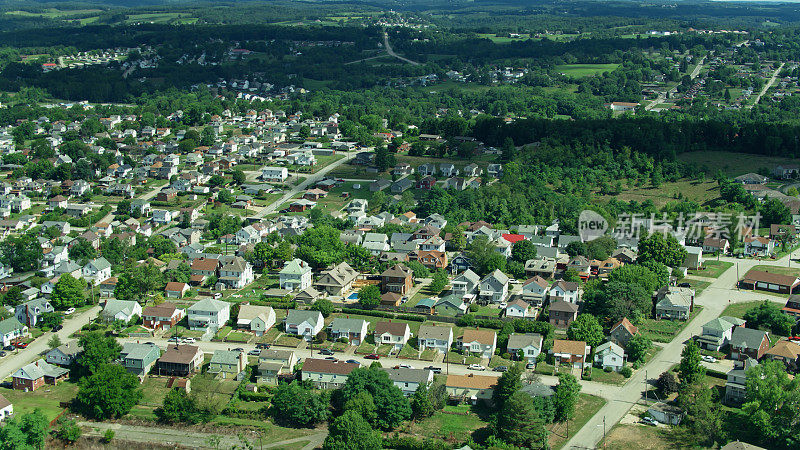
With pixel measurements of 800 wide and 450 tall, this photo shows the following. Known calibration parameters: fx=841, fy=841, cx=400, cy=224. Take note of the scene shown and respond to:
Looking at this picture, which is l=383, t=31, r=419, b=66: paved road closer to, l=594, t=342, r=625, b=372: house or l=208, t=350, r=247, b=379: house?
l=594, t=342, r=625, b=372: house

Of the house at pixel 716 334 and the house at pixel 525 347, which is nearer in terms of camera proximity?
the house at pixel 525 347

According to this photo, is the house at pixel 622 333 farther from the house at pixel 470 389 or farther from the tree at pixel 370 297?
the tree at pixel 370 297

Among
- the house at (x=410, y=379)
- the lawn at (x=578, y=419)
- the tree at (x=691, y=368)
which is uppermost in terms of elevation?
the tree at (x=691, y=368)

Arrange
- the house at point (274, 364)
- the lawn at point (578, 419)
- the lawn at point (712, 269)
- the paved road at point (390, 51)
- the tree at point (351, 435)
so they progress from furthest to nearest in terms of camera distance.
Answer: the paved road at point (390, 51) → the lawn at point (712, 269) → the house at point (274, 364) → the lawn at point (578, 419) → the tree at point (351, 435)

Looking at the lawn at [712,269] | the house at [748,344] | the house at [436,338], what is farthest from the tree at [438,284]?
the house at [748,344]

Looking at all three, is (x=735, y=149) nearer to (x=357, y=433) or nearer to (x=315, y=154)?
(x=315, y=154)

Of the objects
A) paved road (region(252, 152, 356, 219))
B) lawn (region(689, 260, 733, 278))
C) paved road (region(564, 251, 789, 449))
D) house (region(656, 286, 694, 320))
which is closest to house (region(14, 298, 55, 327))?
paved road (region(252, 152, 356, 219))

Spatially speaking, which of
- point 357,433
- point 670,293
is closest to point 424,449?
point 357,433
